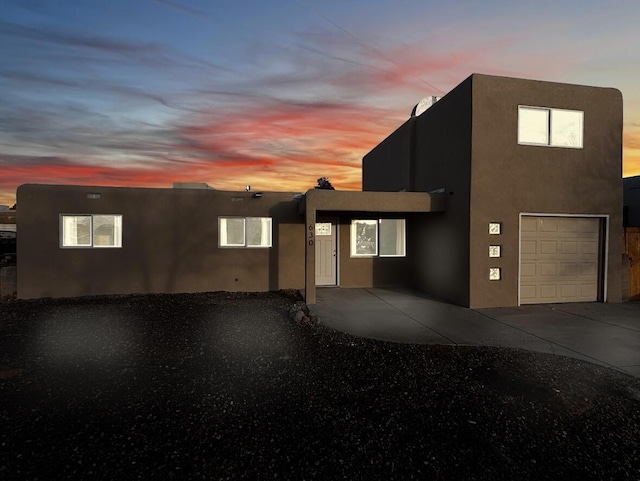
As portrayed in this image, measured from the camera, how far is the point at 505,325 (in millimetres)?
6996

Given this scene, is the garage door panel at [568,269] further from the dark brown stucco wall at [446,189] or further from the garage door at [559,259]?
the dark brown stucco wall at [446,189]

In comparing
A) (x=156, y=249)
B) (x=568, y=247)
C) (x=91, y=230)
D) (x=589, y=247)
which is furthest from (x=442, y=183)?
(x=91, y=230)

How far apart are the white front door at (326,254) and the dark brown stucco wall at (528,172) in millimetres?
4570

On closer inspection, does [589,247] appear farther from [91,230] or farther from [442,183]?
[91,230]

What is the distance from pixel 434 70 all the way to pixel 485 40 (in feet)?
5.43

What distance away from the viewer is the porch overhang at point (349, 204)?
9188 millimetres

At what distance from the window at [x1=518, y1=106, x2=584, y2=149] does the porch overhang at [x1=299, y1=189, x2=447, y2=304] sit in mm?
2486

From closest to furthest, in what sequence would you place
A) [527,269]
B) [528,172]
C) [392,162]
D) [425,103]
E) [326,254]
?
[528,172], [527,269], [326,254], [425,103], [392,162]

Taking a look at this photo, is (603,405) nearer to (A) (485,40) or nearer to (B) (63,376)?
(B) (63,376)

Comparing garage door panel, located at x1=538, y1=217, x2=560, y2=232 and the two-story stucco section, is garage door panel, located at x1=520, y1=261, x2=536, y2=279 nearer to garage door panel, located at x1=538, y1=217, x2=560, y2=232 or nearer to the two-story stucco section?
the two-story stucco section

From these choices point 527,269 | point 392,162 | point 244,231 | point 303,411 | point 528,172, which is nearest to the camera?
point 303,411

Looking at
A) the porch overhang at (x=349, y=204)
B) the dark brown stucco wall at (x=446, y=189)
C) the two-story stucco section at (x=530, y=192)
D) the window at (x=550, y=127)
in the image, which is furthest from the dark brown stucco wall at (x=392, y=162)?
the window at (x=550, y=127)

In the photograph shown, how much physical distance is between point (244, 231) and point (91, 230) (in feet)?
14.8

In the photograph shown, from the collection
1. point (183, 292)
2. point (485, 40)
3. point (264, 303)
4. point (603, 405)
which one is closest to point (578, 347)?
point (603, 405)
